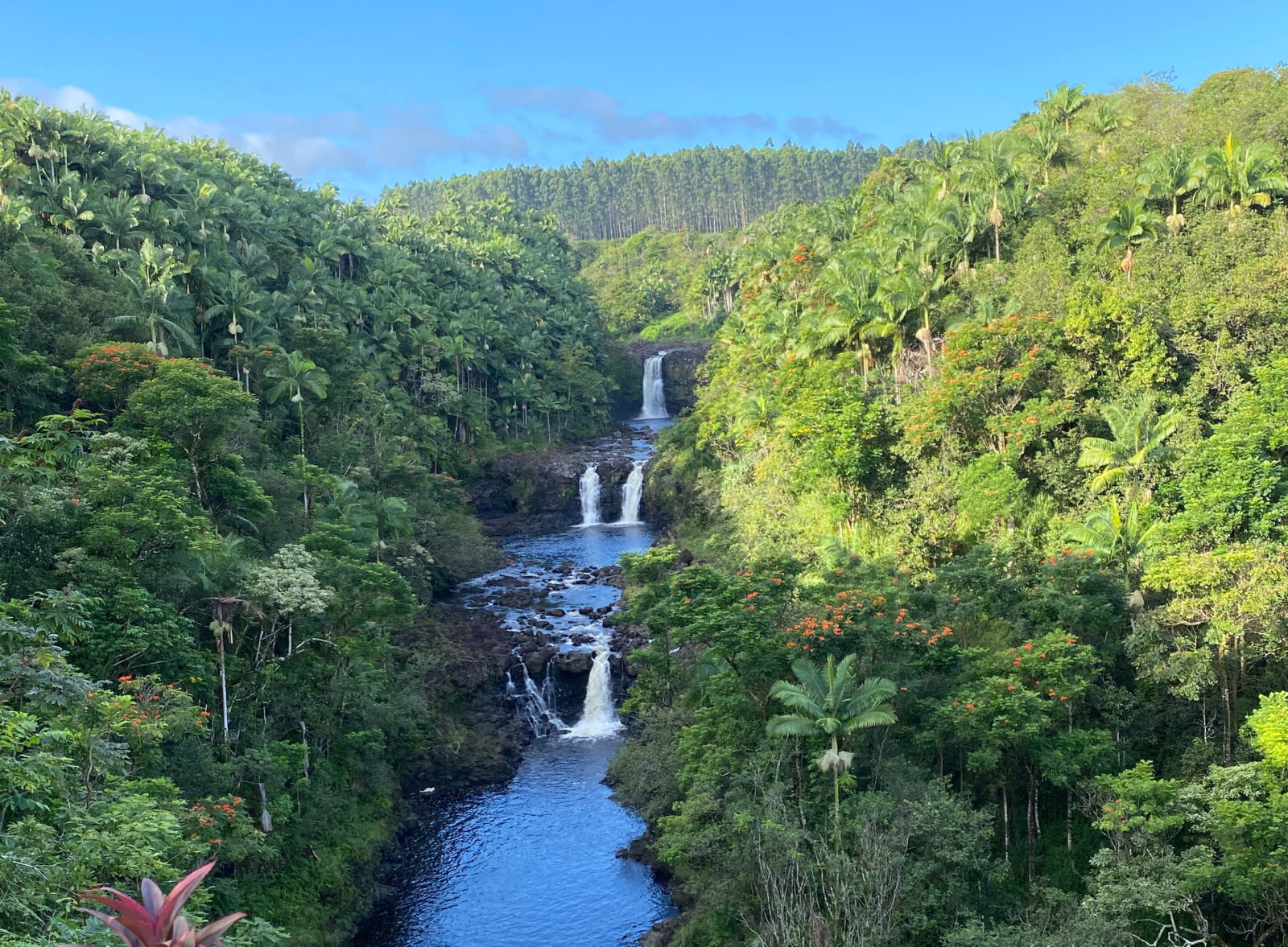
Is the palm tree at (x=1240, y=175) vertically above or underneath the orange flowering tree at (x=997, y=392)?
above

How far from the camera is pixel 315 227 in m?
74.9

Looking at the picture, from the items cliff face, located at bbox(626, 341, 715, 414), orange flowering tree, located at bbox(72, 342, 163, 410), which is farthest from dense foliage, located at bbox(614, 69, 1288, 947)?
cliff face, located at bbox(626, 341, 715, 414)

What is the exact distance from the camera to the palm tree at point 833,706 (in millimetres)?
20312

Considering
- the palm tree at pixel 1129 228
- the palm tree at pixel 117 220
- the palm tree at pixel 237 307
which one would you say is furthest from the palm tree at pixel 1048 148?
the palm tree at pixel 117 220

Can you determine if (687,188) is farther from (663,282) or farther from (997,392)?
(997,392)

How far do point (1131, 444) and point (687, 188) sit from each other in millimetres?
150339

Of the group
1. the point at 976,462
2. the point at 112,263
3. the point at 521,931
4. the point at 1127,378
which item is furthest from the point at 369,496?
the point at 1127,378

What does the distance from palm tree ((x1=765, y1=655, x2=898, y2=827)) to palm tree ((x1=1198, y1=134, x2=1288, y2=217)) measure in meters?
23.9

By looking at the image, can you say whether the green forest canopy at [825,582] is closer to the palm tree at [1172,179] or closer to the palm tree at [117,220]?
the palm tree at [1172,179]

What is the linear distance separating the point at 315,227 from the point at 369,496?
41.6 meters

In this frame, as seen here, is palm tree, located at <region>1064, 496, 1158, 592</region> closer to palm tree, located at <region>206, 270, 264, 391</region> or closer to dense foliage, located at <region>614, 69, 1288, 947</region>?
dense foliage, located at <region>614, 69, 1288, 947</region>

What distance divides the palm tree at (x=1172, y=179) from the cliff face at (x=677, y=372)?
191 ft

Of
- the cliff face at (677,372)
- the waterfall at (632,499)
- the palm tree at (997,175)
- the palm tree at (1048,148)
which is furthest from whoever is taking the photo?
the cliff face at (677,372)

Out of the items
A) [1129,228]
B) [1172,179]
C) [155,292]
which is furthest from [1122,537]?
[155,292]
